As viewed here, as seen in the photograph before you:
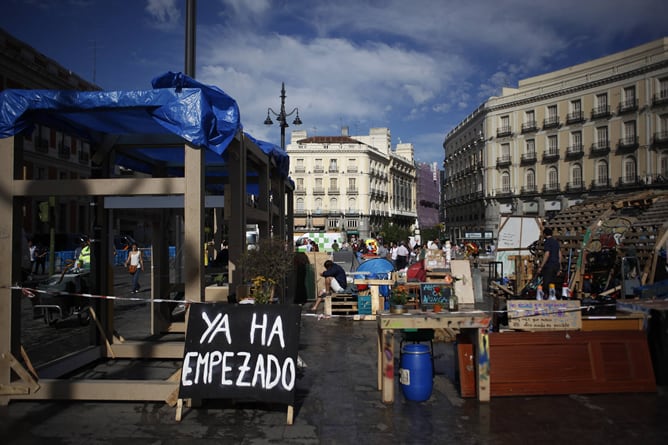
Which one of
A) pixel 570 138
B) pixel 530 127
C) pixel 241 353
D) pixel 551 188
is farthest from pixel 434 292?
pixel 530 127

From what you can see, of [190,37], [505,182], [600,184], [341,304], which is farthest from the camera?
[505,182]

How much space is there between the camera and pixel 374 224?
8300 cm

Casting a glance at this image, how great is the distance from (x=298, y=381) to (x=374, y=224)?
76.6 meters

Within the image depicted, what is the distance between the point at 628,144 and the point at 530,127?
11288 millimetres

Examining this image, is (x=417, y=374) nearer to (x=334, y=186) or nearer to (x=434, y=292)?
(x=434, y=292)

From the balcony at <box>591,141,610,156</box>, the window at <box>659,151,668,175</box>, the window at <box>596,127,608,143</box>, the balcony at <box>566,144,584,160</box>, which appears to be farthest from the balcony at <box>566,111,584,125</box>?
the window at <box>659,151,668,175</box>

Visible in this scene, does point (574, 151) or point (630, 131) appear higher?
point (630, 131)

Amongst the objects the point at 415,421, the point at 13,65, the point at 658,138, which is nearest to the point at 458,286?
Result: the point at 415,421

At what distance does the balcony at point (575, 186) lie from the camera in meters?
53.6

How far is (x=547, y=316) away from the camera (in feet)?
20.2

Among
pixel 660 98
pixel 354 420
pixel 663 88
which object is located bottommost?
pixel 354 420

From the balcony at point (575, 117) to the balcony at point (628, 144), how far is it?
16.5 ft

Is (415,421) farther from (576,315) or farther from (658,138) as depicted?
(658,138)

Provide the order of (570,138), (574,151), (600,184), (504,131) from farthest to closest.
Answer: (504,131), (570,138), (574,151), (600,184)
